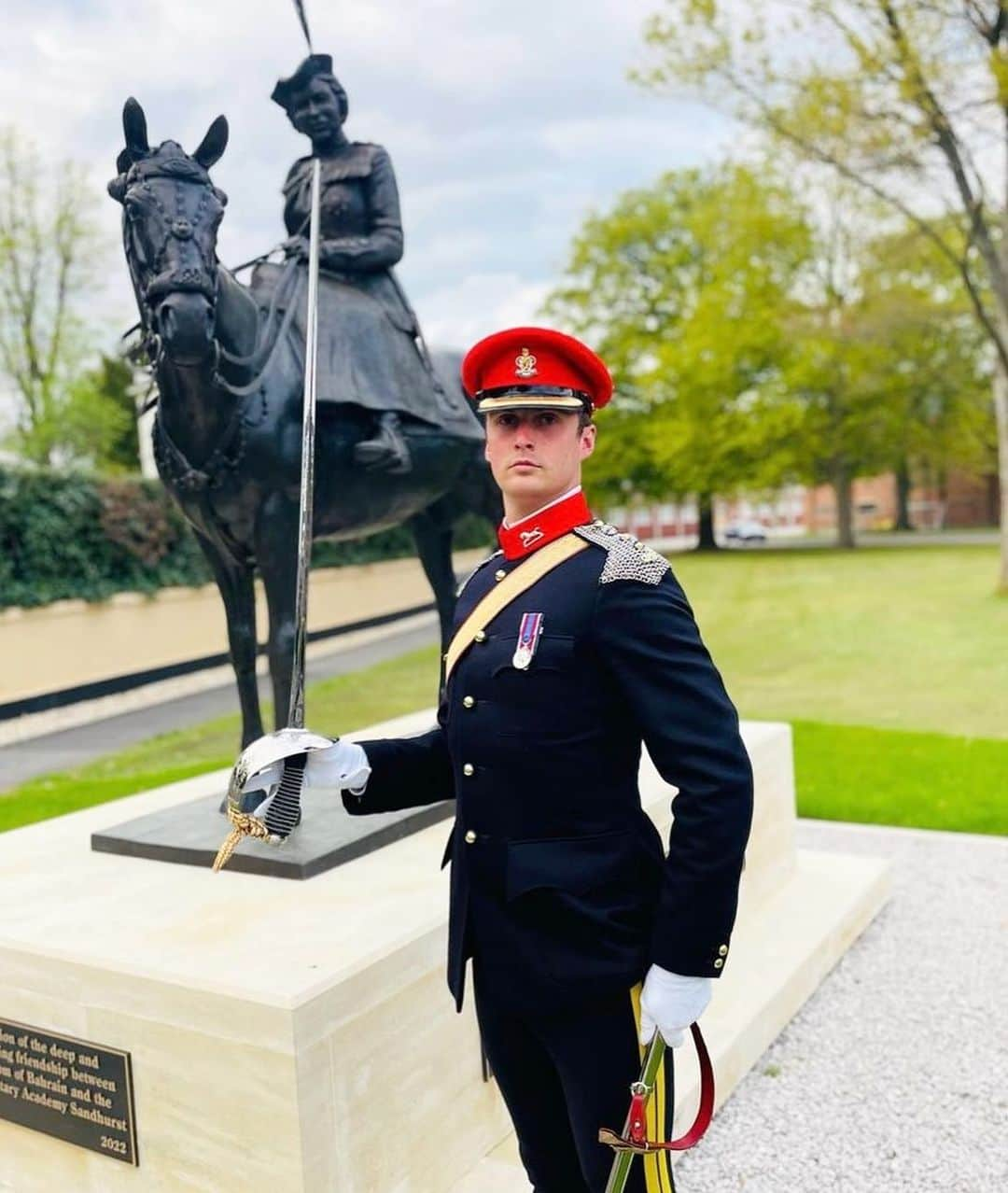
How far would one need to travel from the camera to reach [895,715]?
1120 cm

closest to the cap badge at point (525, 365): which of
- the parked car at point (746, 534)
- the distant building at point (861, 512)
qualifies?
the distant building at point (861, 512)

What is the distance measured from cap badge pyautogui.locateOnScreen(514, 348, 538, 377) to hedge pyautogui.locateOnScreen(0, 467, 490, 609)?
1055cm

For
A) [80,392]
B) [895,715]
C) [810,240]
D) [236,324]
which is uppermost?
[810,240]

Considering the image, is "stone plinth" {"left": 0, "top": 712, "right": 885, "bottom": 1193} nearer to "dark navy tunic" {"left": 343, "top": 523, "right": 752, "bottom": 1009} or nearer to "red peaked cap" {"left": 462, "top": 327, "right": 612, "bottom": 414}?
"dark navy tunic" {"left": 343, "top": 523, "right": 752, "bottom": 1009}

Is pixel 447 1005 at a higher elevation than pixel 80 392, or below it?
below

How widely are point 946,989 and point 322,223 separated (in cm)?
424

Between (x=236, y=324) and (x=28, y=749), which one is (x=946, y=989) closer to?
(x=236, y=324)

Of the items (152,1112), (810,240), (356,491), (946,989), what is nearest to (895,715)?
(946,989)

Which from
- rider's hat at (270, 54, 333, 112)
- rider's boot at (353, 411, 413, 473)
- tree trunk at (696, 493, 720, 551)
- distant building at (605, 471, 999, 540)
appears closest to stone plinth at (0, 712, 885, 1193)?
rider's boot at (353, 411, 413, 473)

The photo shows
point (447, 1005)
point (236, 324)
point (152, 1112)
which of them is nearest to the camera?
point (152, 1112)

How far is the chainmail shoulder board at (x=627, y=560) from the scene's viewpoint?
2.01 metres

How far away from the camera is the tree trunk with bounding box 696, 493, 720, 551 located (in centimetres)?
3678

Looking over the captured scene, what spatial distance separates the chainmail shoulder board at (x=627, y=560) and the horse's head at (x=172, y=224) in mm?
1988

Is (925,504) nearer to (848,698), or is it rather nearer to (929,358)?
(929,358)
